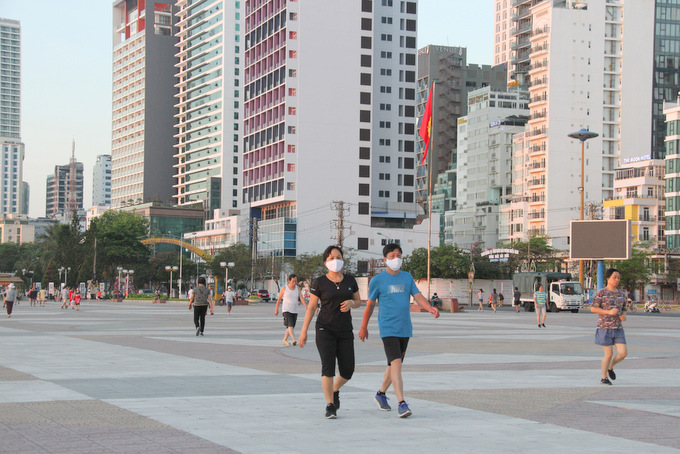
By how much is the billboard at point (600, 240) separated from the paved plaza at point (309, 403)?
3767cm

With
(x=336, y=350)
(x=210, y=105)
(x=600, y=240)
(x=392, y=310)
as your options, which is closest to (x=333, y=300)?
(x=336, y=350)

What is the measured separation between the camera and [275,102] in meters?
118

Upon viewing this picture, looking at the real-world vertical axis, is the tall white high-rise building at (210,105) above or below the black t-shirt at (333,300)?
above

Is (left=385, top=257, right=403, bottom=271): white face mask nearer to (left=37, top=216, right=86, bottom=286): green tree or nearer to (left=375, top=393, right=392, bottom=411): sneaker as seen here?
(left=375, top=393, right=392, bottom=411): sneaker

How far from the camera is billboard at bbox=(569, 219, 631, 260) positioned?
2142 inches

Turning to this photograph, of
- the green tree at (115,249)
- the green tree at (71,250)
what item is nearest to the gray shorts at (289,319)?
the green tree at (71,250)

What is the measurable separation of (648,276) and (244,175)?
57.3 metres

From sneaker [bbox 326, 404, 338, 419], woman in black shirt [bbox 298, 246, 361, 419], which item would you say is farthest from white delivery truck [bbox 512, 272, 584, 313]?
sneaker [bbox 326, 404, 338, 419]

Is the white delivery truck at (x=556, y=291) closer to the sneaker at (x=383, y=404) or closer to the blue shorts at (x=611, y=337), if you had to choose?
the blue shorts at (x=611, y=337)

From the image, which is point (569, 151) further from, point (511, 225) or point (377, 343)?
point (377, 343)

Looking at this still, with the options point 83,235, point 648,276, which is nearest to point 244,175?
point 83,235

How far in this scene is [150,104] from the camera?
184 meters

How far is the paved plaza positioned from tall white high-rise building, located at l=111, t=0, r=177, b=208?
166 metres

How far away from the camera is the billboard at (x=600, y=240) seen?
5441cm
